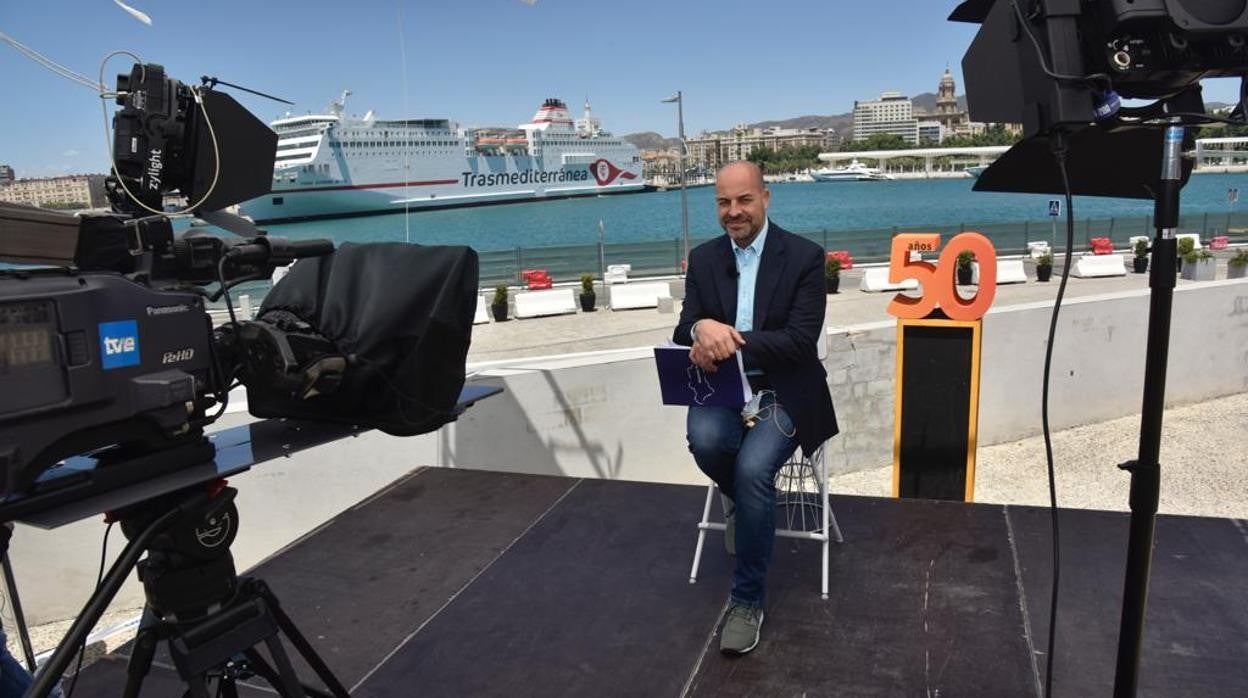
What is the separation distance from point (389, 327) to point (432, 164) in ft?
174

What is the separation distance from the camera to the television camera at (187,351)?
3.91ft

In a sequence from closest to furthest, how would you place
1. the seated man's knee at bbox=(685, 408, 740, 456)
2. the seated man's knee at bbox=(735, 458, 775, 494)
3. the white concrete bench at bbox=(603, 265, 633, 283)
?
1. the seated man's knee at bbox=(735, 458, 775, 494)
2. the seated man's knee at bbox=(685, 408, 740, 456)
3. the white concrete bench at bbox=(603, 265, 633, 283)

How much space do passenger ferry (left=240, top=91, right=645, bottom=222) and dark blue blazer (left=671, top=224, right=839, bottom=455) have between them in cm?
2610

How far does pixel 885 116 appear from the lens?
11888cm

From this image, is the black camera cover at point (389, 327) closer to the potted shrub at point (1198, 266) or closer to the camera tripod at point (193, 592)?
the camera tripod at point (193, 592)

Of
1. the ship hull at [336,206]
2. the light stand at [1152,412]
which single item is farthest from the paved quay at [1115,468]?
the ship hull at [336,206]

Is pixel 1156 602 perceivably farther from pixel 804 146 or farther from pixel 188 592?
pixel 804 146

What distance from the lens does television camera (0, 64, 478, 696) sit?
119 cm

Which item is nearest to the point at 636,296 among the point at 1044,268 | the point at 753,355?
the point at 1044,268

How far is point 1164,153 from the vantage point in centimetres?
143

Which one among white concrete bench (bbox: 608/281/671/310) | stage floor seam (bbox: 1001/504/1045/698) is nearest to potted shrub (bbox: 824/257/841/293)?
white concrete bench (bbox: 608/281/671/310)

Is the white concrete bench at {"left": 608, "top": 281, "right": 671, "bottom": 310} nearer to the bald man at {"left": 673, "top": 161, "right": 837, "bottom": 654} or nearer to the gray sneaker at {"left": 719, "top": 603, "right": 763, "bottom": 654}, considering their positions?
the bald man at {"left": 673, "top": 161, "right": 837, "bottom": 654}

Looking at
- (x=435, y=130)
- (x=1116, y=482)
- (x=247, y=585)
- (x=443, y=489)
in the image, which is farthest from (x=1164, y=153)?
(x=435, y=130)

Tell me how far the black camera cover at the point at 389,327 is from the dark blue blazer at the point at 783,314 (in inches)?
48.1
